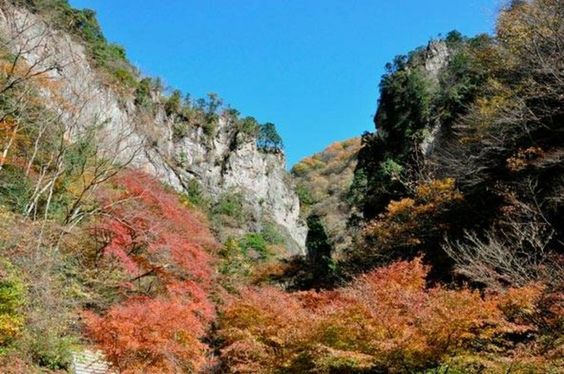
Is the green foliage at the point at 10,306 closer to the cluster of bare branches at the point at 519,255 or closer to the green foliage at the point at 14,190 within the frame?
the green foliage at the point at 14,190

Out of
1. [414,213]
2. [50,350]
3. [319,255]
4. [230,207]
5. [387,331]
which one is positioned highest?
[414,213]

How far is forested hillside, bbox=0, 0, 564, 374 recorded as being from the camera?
794 centimetres

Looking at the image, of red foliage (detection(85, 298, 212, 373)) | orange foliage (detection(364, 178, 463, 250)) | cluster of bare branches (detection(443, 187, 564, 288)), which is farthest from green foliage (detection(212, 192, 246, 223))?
red foliage (detection(85, 298, 212, 373))

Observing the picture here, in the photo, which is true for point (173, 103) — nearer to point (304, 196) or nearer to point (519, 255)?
point (304, 196)

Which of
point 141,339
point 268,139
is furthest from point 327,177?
point 141,339

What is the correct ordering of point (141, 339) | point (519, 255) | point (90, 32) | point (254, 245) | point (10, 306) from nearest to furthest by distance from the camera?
point (10, 306)
point (141, 339)
point (519, 255)
point (90, 32)
point (254, 245)

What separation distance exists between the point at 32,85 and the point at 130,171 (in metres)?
5.20

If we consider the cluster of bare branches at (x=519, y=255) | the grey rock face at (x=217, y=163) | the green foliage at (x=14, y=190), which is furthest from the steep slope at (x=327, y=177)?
the green foliage at (x=14, y=190)

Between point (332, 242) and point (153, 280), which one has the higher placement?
point (332, 242)

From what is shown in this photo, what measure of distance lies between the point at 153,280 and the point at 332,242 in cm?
1154

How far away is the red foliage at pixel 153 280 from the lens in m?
10.1

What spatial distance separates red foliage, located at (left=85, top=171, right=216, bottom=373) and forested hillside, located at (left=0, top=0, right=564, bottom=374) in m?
0.06

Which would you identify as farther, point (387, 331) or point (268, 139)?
point (268, 139)

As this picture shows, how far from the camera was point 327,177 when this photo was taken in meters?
59.3
